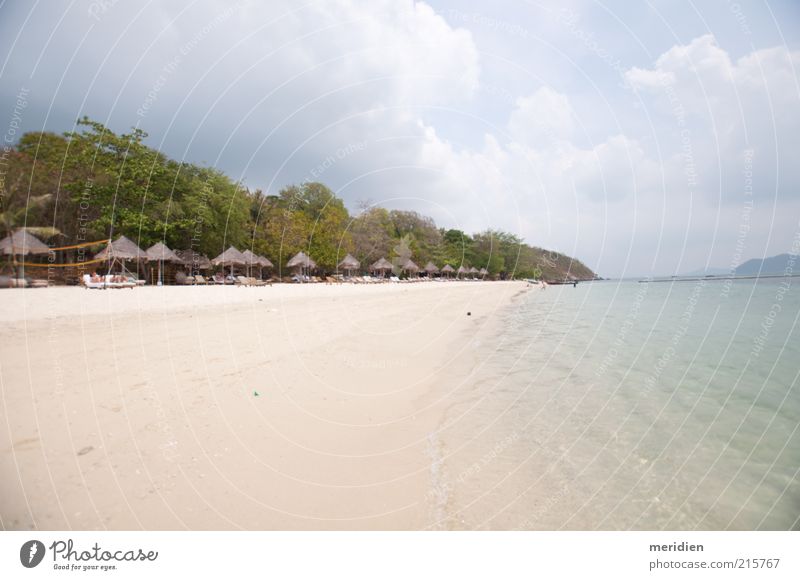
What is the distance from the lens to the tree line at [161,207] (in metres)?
24.9

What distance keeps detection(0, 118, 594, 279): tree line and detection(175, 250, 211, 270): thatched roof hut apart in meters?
0.80

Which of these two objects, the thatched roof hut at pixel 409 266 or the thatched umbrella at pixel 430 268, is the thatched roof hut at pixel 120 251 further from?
the thatched umbrella at pixel 430 268

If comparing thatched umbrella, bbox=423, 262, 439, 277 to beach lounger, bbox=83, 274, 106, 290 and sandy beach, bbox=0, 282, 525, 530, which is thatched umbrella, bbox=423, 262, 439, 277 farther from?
sandy beach, bbox=0, 282, 525, 530

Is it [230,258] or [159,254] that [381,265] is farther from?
[159,254]

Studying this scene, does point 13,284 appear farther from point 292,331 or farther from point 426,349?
point 426,349

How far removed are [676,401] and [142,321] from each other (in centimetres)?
1424

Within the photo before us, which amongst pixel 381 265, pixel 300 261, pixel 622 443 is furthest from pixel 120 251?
pixel 381 265

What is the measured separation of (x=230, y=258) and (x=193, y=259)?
3644 millimetres

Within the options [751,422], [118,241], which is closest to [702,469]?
[751,422]

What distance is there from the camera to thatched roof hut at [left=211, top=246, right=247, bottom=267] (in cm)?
3753

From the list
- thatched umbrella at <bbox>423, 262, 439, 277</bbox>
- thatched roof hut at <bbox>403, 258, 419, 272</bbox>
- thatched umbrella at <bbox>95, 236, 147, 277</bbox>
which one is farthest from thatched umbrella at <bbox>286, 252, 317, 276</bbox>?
thatched umbrella at <bbox>423, 262, 439, 277</bbox>

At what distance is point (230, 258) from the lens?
38281 millimetres

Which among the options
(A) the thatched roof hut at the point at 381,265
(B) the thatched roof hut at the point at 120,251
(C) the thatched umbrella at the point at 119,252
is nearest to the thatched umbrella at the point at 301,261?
(A) the thatched roof hut at the point at 381,265

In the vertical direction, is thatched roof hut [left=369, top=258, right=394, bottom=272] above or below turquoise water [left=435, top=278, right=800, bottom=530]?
above
